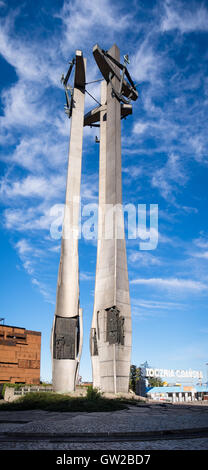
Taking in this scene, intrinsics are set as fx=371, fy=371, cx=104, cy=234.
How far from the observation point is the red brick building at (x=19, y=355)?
4731cm

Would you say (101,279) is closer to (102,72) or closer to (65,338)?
(65,338)

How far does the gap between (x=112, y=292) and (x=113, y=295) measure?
0.28 meters

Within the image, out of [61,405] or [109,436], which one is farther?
[61,405]

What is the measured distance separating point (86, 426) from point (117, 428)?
82 centimetres

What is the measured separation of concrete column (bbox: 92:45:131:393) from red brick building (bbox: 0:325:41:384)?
25.5m

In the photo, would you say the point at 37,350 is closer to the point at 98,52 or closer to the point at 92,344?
the point at 92,344

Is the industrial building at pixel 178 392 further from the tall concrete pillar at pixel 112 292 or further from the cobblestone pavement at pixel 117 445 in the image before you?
the cobblestone pavement at pixel 117 445

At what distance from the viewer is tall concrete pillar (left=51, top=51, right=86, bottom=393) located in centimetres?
2236

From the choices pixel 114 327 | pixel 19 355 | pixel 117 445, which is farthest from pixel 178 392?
pixel 117 445

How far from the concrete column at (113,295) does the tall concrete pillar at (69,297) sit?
1547 mm

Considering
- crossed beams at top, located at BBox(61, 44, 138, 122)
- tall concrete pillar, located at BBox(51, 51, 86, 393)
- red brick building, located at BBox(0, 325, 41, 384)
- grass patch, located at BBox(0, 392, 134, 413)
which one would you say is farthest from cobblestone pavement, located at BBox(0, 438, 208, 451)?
red brick building, located at BBox(0, 325, 41, 384)

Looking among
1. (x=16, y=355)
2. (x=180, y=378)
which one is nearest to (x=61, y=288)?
(x=16, y=355)

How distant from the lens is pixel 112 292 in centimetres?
2308

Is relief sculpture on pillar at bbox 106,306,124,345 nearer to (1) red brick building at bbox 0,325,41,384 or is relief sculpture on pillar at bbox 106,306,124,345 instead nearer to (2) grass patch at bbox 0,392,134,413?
(2) grass patch at bbox 0,392,134,413
